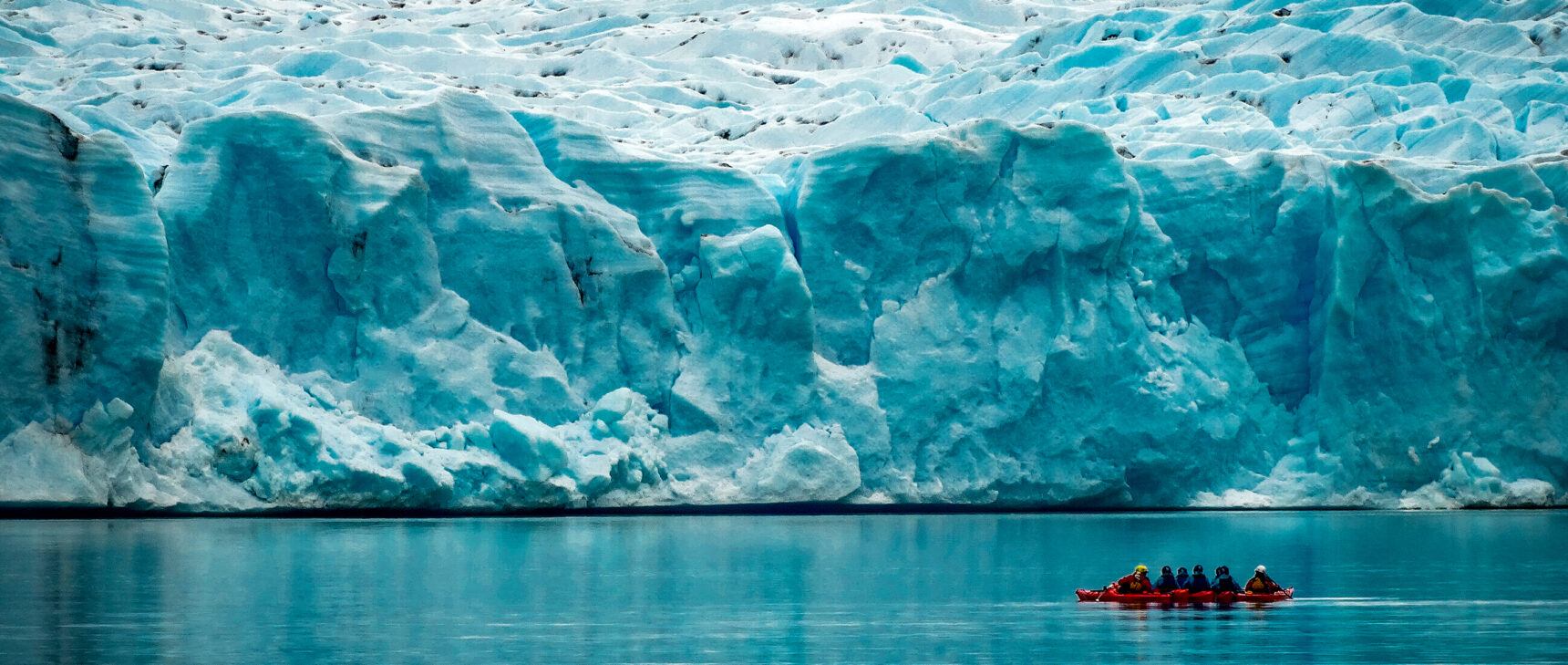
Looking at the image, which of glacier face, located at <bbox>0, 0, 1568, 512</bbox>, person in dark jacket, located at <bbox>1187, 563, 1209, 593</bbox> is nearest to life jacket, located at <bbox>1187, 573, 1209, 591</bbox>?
person in dark jacket, located at <bbox>1187, 563, 1209, 593</bbox>

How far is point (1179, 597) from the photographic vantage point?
19.0m

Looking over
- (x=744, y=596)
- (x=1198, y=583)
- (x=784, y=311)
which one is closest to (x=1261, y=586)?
(x=1198, y=583)

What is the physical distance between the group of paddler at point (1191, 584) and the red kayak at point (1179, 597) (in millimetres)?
38

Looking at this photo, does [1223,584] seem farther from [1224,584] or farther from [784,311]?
[784,311]

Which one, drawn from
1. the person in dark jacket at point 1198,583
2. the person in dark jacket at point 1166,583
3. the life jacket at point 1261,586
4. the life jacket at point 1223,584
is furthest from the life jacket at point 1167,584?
the life jacket at point 1261,586

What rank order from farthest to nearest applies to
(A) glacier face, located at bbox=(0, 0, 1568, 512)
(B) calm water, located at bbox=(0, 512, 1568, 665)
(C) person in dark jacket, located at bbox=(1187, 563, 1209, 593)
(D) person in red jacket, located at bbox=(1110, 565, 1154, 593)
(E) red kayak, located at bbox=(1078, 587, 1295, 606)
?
(A) glacier face, located at bbox=(0, 0, 1568, 512) < (C) person in dark jacket, located at bbox=(1187, 563, 1209, 593) < (D) person in red jacket, located at bbox=(1110, 565, 1154, 593) < (E) red kayak, located at bbox=(1078, 587, 1295, 606) < (B) calm water, located at bbox=(0, 512, 1568, 665)

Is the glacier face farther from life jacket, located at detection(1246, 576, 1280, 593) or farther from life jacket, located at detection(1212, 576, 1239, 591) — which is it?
life jacket, located at detection(1246, 576, 1280, 593)

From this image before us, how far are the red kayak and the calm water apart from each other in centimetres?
13

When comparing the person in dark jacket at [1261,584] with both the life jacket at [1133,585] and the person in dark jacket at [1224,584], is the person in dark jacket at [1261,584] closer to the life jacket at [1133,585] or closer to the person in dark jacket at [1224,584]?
the person in dark jacket at [1224,584]

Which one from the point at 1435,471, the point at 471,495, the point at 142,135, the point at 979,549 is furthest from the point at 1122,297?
the point at 142,135

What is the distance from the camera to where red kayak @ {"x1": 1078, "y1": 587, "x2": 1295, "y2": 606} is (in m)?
18.6

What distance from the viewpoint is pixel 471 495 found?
2867cm

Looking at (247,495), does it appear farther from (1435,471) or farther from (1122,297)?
(1435,471)

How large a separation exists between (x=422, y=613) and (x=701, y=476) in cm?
1355
